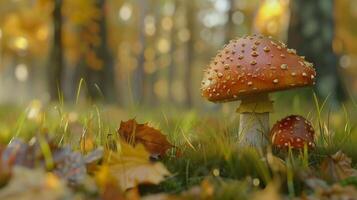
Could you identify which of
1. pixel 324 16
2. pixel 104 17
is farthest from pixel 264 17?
pixel 324 16

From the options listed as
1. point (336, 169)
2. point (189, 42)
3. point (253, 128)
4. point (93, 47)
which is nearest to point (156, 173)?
point (336, 169)

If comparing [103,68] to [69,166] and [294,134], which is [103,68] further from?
[69,166]

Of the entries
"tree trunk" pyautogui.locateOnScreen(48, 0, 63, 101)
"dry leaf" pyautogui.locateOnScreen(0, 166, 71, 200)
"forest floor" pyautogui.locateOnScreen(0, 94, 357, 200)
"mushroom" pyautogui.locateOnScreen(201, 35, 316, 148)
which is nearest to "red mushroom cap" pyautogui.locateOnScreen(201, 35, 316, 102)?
"mushroom" pyautogui.locateOnScreen(201, 35, 316, 148)

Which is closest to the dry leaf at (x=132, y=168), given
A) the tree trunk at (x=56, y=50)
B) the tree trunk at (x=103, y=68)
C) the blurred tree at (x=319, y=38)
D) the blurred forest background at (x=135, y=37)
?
the blurred forest background at (x=135, y=37)

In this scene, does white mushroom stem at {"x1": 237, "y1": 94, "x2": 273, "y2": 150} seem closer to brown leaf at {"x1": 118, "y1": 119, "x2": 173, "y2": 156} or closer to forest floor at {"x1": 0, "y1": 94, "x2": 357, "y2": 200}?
forest floor at {"x1": 0, "y1": 94, "x2": 357, "y2": 200}

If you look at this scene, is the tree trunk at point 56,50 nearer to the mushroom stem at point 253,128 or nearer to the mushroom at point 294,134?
the mushroom stem at point 253,128

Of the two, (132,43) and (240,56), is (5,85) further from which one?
(240,56)
